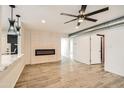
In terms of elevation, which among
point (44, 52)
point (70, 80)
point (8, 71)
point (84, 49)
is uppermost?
point (84, 49)

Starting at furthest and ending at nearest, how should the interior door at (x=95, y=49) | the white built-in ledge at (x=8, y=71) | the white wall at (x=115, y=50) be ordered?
the interior door at (x=95, y=49) < the white wall at (x=115, y=50) < the white built-in ledge at (x=8, y=71)

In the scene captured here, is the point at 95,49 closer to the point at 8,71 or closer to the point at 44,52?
the point at 44,52

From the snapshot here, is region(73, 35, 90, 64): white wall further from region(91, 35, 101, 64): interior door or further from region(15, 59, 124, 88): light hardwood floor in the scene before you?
region(15, 59, 124, 88): light hardwood floor

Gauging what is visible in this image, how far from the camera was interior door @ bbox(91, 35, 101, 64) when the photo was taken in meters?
7.99

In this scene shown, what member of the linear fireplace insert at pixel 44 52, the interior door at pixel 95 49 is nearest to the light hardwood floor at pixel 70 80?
the interior door at pixel 95 49

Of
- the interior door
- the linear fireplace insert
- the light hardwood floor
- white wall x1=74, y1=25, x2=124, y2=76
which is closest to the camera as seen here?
the light hardwood floor

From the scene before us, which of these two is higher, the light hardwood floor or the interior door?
the interior door

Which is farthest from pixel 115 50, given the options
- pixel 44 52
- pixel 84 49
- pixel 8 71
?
pixel 44 52

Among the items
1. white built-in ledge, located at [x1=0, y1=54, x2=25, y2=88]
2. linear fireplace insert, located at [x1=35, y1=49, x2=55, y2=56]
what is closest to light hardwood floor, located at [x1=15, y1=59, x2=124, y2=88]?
white built-in ledge, located at [x1=0, y1=54, x2=25, y2=88]

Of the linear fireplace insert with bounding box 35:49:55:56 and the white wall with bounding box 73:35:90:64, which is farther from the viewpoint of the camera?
the linear fireplace insert with bounding box 35:49:55:56

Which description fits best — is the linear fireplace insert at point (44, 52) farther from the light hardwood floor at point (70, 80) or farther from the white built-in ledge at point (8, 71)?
the white built-in ledge at point (8, 71)

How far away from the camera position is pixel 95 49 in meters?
8.11

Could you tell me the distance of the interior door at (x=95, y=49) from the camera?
7.99 metres
